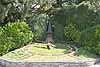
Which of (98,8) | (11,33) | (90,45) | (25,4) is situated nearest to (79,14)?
(98,8)

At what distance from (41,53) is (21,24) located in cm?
264

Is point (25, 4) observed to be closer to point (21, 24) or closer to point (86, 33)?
point (21, 24)

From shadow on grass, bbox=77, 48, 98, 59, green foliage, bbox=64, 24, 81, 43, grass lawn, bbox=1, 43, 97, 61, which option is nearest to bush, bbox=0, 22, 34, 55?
grass lawn, bbox=1, 43, 97, 61

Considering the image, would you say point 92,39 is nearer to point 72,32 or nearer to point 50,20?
point 72,32

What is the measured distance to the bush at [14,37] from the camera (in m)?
14.9

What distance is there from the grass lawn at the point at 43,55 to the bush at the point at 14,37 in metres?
0.42

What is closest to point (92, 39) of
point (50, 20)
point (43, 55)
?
point (43, 55)

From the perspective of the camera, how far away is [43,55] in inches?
578

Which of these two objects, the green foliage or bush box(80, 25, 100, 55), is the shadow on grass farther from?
the green foliage

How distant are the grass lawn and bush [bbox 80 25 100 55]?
0.58m

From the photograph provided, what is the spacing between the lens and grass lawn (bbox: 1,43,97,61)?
13968 millimetres

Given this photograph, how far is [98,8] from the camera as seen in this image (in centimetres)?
1762

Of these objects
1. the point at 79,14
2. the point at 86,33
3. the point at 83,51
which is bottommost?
the point at 83,51

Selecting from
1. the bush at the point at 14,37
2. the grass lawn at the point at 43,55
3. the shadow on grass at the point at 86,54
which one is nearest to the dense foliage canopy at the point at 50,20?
the bush at the point at 14,37
